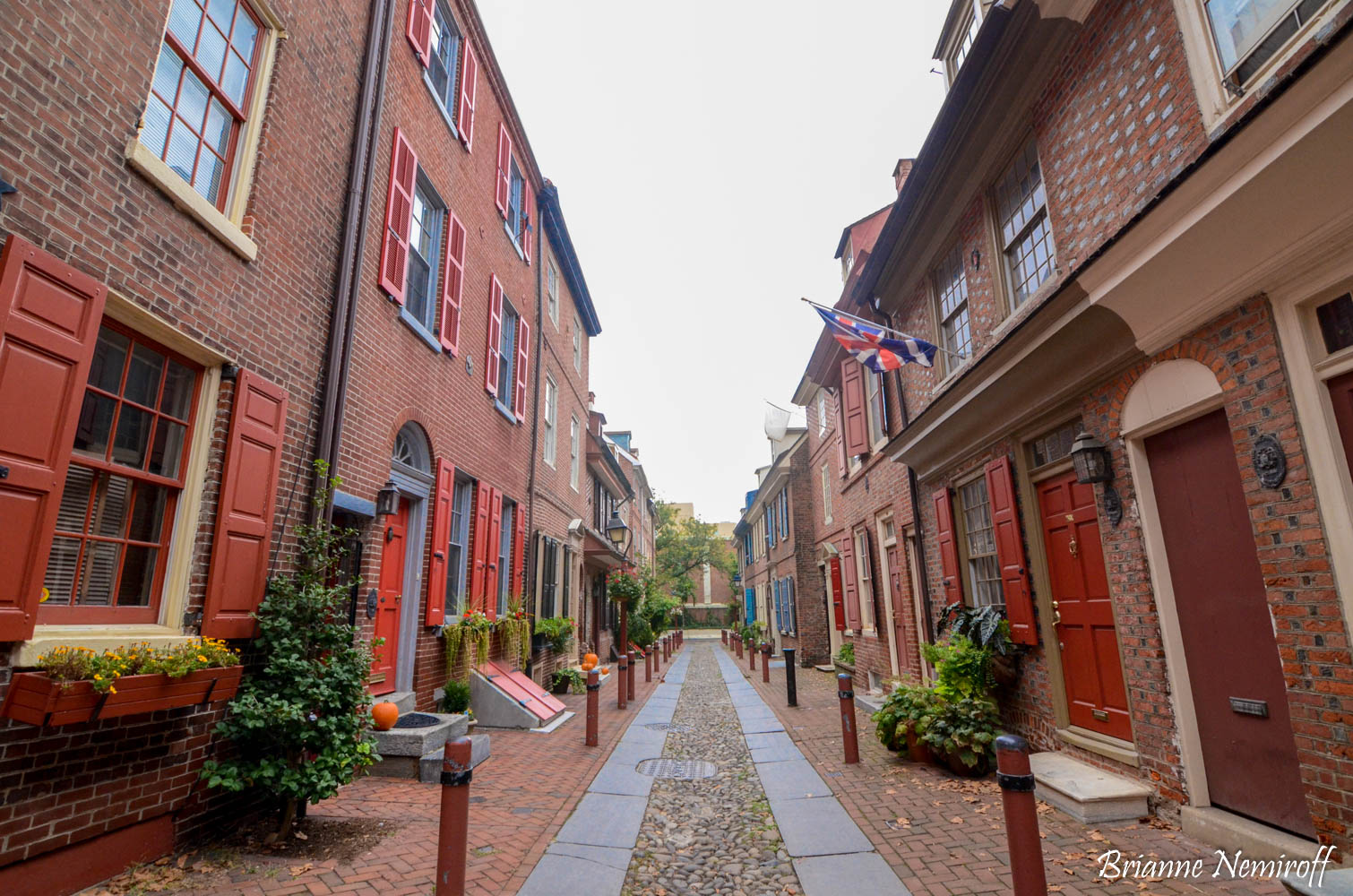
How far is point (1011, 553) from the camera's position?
6586mm

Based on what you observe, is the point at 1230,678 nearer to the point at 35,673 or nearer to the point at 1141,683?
the point at 1141,683

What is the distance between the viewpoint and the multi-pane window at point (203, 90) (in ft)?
14.0

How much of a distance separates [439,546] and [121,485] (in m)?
4.06

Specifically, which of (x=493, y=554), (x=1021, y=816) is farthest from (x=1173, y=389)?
(x=493, y=554)

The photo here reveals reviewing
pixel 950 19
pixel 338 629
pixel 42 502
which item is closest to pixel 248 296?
pixel 42 502

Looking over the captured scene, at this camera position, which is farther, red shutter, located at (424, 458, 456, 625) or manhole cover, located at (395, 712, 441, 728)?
red shutter, located at (424, 458, 456, 625)

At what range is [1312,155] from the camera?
3.15m

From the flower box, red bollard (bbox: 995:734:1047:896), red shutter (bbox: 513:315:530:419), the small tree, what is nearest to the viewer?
red bollard (bbox: 995:734:1047:896)

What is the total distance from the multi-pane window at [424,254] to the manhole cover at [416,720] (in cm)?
427

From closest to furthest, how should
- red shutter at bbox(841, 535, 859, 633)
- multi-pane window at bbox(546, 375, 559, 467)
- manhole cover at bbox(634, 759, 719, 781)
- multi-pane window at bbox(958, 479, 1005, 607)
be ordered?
manhole cover at bbox(634, 759, 719, 781) → multi-pane window at bbox(958, 479, 1005, 607) → red shutter at bbox(841, 535, 859, 633) → multi-pane window at bbox(546, 375, 559, 467)

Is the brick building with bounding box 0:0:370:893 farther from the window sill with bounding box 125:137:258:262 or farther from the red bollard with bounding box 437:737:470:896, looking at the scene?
the red bollard with bounding box 437:737:470:896

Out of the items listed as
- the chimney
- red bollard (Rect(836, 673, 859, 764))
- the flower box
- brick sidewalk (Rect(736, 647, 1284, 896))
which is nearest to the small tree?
the flower box

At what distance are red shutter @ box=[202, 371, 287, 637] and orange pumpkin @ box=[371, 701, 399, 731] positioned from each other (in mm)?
1869

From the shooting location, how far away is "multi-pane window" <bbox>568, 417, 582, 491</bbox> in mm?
16234
